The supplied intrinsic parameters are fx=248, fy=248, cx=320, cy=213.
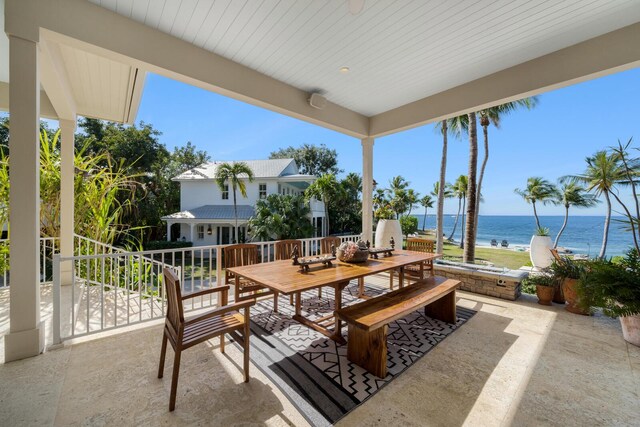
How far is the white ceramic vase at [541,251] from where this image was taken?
540 cm

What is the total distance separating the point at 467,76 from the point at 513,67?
1.76ft

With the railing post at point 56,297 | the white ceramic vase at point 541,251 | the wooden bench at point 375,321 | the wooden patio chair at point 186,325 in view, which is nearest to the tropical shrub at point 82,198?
the railing post at point 56,297

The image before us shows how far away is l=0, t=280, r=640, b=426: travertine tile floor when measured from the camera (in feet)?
5.28

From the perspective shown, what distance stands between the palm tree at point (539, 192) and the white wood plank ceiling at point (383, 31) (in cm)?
1495

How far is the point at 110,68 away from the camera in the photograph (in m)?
3.26

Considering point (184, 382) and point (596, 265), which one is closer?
point (184, 382)

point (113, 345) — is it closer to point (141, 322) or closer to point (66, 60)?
point (141, 322)

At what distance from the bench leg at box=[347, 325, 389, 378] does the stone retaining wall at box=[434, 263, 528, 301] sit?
3.07 m

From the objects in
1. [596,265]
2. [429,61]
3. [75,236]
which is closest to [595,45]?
[429,61]

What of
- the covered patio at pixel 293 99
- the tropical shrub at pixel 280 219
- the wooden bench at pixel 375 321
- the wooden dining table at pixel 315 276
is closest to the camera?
the covered patio at pixel 293 99

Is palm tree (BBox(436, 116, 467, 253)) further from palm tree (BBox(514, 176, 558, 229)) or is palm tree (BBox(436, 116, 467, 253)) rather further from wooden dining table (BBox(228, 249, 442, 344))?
palm tree (BBox(514, 176, 558, 229))

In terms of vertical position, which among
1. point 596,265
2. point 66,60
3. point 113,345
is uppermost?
point 66,60

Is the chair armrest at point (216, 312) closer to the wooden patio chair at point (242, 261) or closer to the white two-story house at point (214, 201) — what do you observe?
the wooden patio chair at point (242, 261)

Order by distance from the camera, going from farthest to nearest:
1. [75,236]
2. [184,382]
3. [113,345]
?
1. [75,236]
2. [113,345]
3. [184,382]
